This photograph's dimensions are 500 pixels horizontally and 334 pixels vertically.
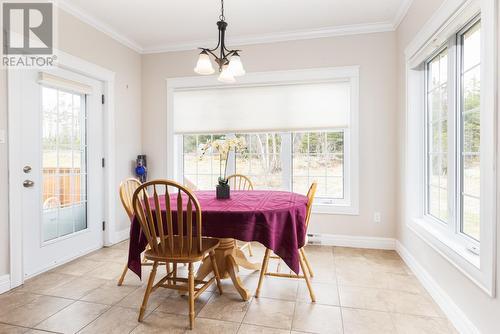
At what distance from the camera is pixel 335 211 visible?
3578 millimetres

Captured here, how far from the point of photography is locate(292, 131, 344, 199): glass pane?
3639 millimetres

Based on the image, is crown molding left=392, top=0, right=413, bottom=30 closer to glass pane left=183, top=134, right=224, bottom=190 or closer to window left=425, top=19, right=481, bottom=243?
window left=425, top=19, right=481, bottom=243

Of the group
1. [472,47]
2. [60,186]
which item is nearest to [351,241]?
[472,47]

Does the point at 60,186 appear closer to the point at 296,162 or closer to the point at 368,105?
the point at 296,162

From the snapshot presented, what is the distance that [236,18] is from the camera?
324 centimetres

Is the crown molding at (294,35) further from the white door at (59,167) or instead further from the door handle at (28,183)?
the door handle at (28,183)

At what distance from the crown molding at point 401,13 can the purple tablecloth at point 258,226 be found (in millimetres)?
2300

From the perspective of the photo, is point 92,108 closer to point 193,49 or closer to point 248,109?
point 193,49

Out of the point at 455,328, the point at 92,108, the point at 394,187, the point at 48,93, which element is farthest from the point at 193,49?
the point at 455,328

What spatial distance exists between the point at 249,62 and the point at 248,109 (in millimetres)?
603

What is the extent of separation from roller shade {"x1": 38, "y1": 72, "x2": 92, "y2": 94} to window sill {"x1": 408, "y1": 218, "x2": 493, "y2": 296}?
141 inches

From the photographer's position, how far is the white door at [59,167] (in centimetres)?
263

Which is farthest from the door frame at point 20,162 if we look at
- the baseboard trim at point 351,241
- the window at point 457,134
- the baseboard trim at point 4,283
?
the window at point 457,134

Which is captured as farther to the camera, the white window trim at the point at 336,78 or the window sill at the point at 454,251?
the white window trim at the point at 336,78
